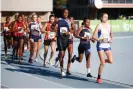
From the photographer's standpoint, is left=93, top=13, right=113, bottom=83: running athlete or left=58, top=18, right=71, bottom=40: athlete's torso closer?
left=93, top=13, right=113, bottom=83: running athlete

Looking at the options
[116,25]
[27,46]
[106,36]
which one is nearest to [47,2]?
[116,25]

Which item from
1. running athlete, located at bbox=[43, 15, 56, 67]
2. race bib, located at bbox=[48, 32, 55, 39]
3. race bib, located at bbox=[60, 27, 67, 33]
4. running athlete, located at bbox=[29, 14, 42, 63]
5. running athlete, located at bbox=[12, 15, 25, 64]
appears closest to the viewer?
race bib, located at bbox=[60, 27, 67, 33]

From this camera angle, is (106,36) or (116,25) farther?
(116,25)

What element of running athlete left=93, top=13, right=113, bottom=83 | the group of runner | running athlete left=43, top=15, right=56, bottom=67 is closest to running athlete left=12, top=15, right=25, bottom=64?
the group of runner

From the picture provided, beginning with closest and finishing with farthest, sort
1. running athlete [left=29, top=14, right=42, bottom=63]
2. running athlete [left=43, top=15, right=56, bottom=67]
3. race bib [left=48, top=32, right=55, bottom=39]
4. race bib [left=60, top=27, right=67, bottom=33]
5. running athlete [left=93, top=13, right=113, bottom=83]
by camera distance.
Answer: running athlete [left=93, top=13, right=113, bottom=83] → race bib [left=60, top=27, right=67, bottom=33] → running athlete [left=43, top=15, right=56, bottom=67] → race bib [left=48, top=32, right=55, bottom=39] → running athlete [left=29, top=14, right=42, bottom=63]

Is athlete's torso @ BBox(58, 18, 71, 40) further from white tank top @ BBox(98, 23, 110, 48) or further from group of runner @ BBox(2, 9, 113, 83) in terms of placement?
white tank top @ BBox(98, 23, 110, 48)

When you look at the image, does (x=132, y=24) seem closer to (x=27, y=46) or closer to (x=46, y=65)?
(x=27, y=46)

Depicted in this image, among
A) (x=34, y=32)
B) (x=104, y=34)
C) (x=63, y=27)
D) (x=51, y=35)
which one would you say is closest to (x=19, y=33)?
(x=34, y=32)

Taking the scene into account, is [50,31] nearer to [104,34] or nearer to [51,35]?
[51,35]

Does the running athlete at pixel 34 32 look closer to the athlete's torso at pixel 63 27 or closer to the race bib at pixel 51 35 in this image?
the race bib at pixel 51 35

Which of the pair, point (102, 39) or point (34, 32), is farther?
point (34, 32)

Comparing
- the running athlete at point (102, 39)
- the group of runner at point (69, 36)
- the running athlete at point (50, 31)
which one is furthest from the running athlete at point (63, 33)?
the running athlete at point (50, 31)

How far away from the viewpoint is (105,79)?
39.7 ft

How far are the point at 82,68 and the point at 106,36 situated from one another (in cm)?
389
